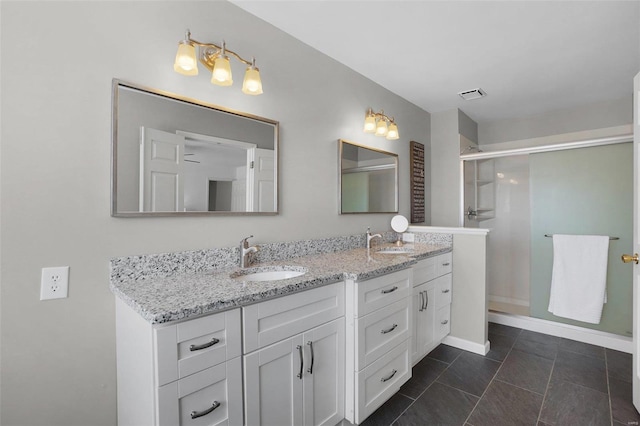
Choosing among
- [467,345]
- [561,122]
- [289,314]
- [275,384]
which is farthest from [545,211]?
[275,384]

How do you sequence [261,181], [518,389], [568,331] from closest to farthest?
1. [261,181]
2. [518,389]
3. [568,331]

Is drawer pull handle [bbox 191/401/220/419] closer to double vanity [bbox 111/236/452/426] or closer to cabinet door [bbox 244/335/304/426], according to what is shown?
double vanity [bbox 111/236/452/426]

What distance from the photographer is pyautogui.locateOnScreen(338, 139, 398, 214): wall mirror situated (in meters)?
2.41

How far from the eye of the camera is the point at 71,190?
4.00 feet

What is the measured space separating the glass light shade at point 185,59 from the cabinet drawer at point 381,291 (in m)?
1.27

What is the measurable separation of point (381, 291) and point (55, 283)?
1423 millimetres

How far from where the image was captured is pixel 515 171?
3.78 metres

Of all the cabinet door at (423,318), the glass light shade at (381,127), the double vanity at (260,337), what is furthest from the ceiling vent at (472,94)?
the double vanity at (260,337)

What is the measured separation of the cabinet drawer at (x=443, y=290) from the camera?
7.98ft

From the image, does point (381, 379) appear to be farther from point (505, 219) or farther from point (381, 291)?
point (505, 219)

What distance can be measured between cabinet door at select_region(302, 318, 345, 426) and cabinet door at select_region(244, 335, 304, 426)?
5cm

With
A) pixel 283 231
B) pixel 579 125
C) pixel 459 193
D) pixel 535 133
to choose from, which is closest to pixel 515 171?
pixel 535 133

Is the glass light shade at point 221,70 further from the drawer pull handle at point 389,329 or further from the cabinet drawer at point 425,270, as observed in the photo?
the cabinet drawer at point 425,270

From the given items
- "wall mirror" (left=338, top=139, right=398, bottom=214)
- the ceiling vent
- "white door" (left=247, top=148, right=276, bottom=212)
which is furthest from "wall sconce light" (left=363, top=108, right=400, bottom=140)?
"white door" (left=247, top=148, right=276, bottom=212)
